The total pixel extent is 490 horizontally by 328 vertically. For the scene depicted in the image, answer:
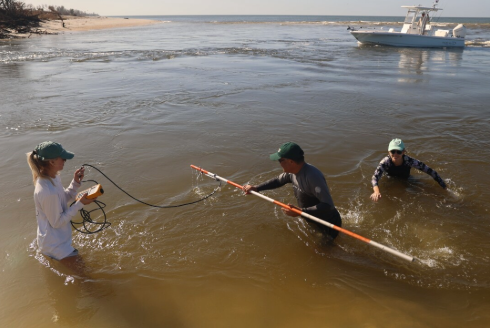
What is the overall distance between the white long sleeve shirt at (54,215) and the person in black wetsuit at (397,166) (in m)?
4.15

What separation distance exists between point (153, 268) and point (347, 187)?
3800 millimetres

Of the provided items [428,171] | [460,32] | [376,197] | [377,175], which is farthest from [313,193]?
[460,32]

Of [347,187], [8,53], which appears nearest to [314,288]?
[347,187]

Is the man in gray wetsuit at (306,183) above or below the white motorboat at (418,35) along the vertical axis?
below

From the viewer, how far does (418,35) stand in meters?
28.6

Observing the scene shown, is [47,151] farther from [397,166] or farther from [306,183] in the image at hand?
[397,166]

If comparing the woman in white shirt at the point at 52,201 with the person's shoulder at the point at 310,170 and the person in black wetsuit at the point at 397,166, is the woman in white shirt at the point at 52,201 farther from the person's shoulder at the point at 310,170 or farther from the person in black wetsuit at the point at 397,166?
the person in black wetsuit at the point at 397,166

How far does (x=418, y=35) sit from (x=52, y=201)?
3253 centimetres

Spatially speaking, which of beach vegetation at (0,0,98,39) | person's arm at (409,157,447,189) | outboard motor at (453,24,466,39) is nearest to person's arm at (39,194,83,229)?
person's arm at (409,157,447,189)

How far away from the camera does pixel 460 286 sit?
385 cm

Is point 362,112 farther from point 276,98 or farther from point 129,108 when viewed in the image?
point 129,108

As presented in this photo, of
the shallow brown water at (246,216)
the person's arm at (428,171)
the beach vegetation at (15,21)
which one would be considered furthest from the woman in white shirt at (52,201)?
the beach vegetation at (15,21)

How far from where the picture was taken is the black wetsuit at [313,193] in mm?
3939

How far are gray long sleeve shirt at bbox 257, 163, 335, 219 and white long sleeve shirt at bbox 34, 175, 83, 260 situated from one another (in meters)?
2.49
